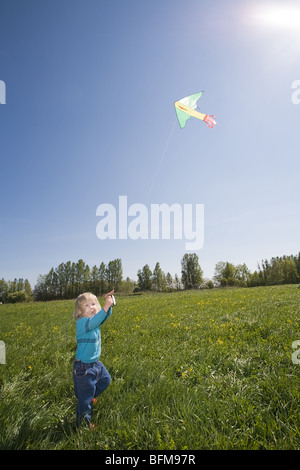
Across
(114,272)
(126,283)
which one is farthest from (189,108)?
(126,283)

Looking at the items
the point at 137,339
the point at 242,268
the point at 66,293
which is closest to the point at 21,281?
the point at 66,293

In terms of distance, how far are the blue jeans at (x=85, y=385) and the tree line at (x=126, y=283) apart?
5392 cm

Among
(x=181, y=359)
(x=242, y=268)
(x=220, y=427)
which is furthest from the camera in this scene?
(x=242, y=268)

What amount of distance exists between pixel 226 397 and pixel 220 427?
0.61 m

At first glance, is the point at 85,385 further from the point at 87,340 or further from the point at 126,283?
the point at 126,283

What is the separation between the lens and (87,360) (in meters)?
2.92

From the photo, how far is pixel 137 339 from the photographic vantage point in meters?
6.36

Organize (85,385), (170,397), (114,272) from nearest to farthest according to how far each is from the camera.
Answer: (85,385)
(170,397)
(114,272)

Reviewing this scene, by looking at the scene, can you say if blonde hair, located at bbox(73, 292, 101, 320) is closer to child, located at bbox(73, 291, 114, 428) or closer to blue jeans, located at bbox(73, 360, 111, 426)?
child, located at bbox(73, 291, 114, 428)

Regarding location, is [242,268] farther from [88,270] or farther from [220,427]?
[220,427]

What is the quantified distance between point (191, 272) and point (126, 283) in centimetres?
2677

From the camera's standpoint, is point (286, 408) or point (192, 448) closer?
point (192, 448)

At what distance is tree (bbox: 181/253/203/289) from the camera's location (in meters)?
82.1

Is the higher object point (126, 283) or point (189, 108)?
point (189, 108)
